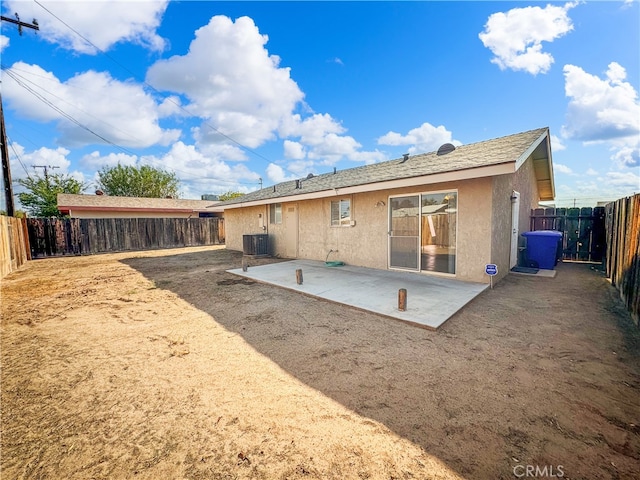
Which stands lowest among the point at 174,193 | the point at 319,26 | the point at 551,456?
the point at 551,456

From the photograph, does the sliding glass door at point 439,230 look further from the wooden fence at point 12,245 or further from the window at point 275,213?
the wooden fence at point 12,245

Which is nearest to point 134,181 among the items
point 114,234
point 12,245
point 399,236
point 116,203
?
point 116,203

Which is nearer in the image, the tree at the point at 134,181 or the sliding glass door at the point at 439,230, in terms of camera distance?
the sliding glass door at the point at 439,230

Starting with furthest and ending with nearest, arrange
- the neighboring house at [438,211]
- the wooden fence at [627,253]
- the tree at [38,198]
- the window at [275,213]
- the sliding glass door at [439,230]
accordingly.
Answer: the tree at [38,198] → the window at [275,213] → the sliding glass door at [439,230] → the neighboring house at [438,211] → the wooden fence at [627,253]

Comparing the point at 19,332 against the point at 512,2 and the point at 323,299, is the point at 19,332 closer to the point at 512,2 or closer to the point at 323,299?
the point at 323,299

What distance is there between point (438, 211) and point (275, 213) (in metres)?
7.42

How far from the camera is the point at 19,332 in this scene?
415 centimetres

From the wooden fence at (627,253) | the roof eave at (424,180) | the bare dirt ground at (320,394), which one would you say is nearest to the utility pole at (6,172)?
the bare dirt ground at (320,394)

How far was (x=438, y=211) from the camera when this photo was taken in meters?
6.75

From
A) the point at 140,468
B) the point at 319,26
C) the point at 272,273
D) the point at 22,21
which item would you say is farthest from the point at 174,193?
the point at 140,468

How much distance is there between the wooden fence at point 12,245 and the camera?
27.7 ft

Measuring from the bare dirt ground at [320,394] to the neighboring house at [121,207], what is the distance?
42.1 feet

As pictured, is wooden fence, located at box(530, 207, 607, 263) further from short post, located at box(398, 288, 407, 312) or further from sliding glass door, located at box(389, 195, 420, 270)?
short post, located at box(398, 288, 407, 312)

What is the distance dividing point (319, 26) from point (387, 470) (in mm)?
13835
